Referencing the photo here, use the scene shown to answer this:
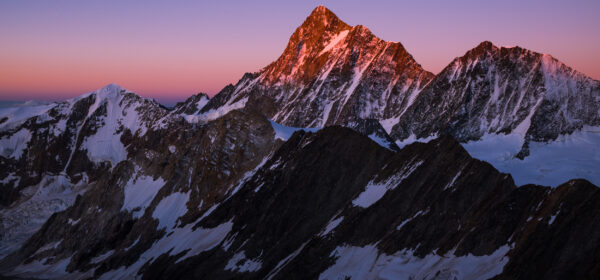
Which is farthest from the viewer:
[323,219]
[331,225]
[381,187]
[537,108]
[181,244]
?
[537,108]

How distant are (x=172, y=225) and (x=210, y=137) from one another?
27308mm

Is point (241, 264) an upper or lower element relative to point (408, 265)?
lower

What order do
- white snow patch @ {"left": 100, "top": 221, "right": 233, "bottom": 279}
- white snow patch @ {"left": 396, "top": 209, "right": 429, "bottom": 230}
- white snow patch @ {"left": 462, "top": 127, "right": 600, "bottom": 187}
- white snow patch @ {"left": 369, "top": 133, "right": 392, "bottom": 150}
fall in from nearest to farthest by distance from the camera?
white snow patch @ {"left": 396, "top": 209, "right": 429, "bottom": 230}
white snow patch @ {"left": 100, "top": 221, "right": 233, "bottom": 279}
white snow patch @ {"left": 369, "top": 133, "right": 392, "bottom": 150}
white snow patch @ {"left": 462, "top": 127, "right": 600, "bottom": 187}

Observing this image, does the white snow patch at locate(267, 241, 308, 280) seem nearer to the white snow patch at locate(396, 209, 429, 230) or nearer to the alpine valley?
the alpine valley

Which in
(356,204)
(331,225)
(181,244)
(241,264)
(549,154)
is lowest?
(181,244)

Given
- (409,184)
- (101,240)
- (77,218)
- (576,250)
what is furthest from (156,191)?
(576,250)

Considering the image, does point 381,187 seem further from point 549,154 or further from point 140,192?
point 549,154

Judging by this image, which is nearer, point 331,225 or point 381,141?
point 331,225

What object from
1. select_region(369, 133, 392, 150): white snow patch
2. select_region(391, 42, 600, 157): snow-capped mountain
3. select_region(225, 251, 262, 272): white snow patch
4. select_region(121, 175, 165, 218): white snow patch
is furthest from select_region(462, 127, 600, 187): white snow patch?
select_region(225, 251, 262, 272): white snow patch

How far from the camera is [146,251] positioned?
11862 centimetres

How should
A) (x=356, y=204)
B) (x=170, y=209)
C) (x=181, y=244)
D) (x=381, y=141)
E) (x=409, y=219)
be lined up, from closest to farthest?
(x=409, y=219)
(x=356, y=204)
(x=181, y=244)
(x=381, y=141)
(x=170, y=209)

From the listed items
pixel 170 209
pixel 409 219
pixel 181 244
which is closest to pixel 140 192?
pixel 170 209

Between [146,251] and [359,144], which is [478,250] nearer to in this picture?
[359,144]

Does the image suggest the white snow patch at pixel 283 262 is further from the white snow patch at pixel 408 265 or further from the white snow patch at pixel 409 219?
the white snow patch at pixel 409 219
